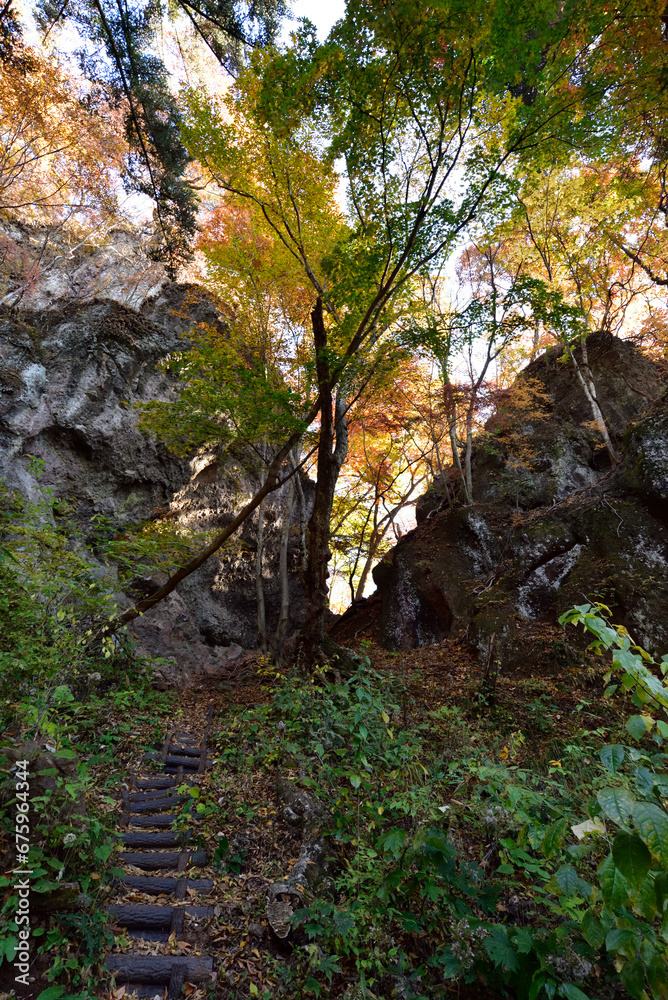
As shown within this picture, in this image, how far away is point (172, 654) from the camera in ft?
40.6

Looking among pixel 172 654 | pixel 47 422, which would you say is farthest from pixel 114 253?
pixel 172 654

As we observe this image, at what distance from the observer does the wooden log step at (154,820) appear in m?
5.40

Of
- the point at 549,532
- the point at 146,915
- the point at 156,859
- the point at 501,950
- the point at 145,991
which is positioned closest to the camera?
the point at 501,950

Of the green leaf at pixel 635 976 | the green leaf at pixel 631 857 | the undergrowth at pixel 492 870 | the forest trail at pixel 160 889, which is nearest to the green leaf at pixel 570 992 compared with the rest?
the undergrowth at pixel 492 870

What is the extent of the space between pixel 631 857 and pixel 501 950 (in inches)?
60.4

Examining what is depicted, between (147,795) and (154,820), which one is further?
(147,795)

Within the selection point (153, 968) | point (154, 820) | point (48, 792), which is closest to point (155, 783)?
point (154, 820)

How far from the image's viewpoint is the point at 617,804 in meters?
1.46

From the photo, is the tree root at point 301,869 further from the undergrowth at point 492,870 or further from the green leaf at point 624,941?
the green leaf at point 624,941

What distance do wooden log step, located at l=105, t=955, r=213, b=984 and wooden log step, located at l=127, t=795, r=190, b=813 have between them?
2157mm

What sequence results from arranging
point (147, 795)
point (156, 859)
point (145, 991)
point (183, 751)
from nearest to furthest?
point (145, 991), point (156, 859), point (147, 795), point (183, 751)

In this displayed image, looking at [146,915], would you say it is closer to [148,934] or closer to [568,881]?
[148,934]

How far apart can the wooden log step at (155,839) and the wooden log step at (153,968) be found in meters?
1.44

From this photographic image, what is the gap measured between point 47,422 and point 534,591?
12410 mm
